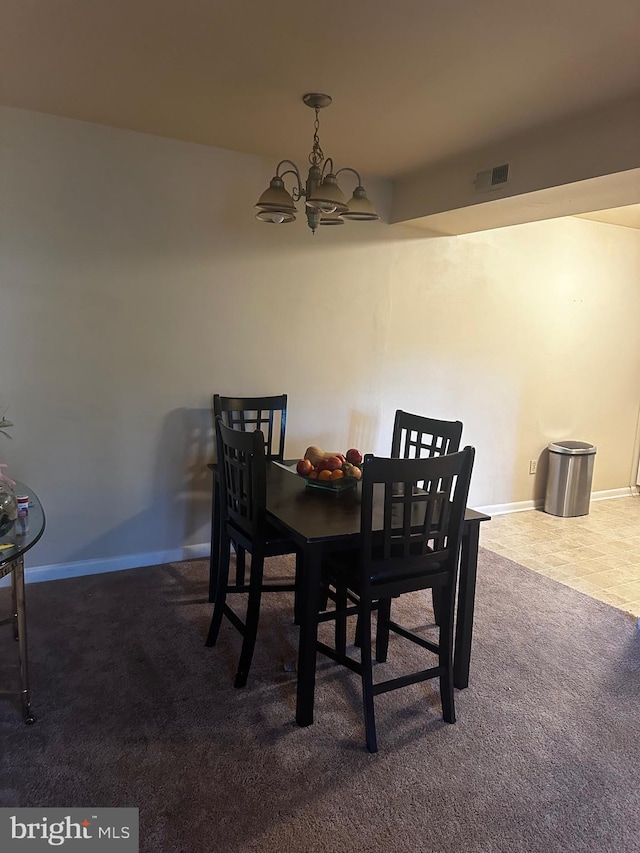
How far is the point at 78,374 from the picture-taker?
10.4 feet

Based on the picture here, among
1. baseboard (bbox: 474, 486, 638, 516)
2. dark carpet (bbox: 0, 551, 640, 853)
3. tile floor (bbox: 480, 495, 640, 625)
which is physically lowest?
dark carpet (bbox: 0, 551, 640, 853)

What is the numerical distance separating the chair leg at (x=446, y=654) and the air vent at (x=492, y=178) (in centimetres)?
213

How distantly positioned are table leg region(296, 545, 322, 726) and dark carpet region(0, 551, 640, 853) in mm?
172

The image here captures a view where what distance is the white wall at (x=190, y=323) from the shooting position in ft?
9.93

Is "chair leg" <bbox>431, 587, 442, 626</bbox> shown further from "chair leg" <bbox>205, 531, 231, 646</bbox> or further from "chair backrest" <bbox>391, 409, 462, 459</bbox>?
"chair leg" <bbox>205, 531, 231, 646</bbox>

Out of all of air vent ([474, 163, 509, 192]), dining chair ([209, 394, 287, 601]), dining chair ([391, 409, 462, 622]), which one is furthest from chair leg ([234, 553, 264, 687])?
air vent ([474, 163, 509, 192])

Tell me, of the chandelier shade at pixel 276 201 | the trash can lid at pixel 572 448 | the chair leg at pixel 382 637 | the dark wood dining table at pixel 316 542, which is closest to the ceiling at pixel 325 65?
the chandelier shade at pixel 276 201

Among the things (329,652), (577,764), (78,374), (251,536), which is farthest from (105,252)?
(577,764)

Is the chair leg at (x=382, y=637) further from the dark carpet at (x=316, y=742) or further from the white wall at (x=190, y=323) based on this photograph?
the white wall at (x=190, y=323)

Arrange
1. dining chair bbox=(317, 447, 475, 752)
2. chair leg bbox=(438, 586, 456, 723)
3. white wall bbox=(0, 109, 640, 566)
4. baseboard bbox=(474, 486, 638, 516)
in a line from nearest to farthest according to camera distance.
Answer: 1. dining chair bbox=(317, 447, 475, 752)
2. chair leg bbox=(438, 586, 456, 723)
3. white wall bbox=(0, 109, 640, 566)
4. baseboard bbox=(474, 486, 638, 516)

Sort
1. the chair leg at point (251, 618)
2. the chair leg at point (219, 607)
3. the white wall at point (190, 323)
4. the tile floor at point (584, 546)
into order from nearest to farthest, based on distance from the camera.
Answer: the chair leg at point (251, 618), the chair leg at point (219, 607), the white wall at point (190, 323), the tile floor at point (584, 546)

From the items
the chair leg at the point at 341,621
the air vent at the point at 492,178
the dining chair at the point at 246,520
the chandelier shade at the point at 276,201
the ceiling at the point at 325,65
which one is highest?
the ceiling at the point at 325,65

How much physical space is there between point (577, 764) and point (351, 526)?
1.11 metres

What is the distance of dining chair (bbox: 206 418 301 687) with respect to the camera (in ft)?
7.35
